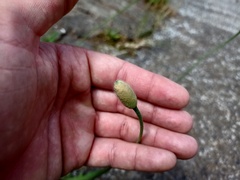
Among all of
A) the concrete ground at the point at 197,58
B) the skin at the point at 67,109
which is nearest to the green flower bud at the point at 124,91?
the skin at the point at 67,109

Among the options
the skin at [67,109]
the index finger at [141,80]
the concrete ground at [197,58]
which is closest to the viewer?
the skin at [67,109]

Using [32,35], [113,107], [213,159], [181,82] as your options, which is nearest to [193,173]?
[213,159]

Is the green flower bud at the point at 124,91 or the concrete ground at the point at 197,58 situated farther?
the concrete ground at the point at 197,58

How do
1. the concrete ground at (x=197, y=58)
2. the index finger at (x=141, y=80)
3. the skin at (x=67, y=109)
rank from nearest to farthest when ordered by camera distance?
the skin at (x=67, y=109) < the index finger at (x=141, y=80) < the concrete ground at (x=197, y=58)

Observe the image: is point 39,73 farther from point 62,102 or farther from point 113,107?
point 113,107

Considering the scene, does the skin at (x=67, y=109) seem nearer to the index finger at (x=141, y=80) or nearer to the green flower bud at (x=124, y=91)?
the index finger at (x=141, y=80)

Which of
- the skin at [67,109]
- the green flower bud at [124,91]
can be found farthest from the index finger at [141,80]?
the green flower bud at [124,91]

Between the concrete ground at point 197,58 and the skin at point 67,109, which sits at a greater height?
Result: the skin at point 67,109

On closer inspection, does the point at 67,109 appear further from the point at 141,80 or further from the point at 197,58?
the point at 197,58

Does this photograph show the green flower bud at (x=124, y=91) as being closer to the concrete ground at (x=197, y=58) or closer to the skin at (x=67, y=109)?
the skin at (x=67, y=109)
